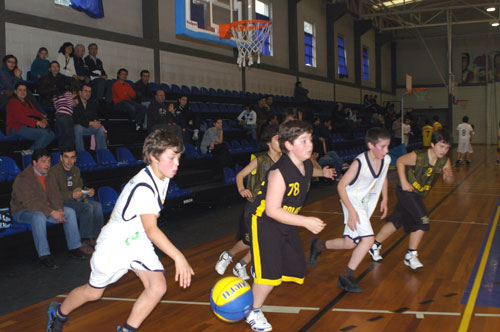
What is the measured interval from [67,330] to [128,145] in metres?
6.21

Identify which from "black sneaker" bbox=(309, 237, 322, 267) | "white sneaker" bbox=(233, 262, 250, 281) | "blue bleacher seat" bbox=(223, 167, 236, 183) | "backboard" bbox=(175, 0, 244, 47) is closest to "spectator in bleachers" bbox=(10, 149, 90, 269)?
"white sneaker" bbox=(233, 262, 250, 281)

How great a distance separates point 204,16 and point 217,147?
2736 mm

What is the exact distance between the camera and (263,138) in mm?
4520

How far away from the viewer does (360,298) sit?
424cm

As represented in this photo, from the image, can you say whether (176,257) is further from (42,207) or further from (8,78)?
(8,78)

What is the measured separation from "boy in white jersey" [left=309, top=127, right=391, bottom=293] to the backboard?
6.24 metres

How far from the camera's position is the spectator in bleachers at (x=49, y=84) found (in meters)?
8.08

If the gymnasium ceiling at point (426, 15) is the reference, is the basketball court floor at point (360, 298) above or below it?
below

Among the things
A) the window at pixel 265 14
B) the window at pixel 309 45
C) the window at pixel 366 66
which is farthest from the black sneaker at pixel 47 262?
the window at pixel 366 66

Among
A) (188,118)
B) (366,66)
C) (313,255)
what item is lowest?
(313,255)

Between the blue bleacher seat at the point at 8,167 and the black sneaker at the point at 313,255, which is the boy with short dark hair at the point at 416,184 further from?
the blue bleacher seat at the point at 8,167

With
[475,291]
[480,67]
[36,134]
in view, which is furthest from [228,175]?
[480,67]

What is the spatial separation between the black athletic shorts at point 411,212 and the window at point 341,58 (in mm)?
20259

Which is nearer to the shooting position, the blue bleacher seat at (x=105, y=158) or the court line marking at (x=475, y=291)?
the court line marking at (x=475, y=291)
